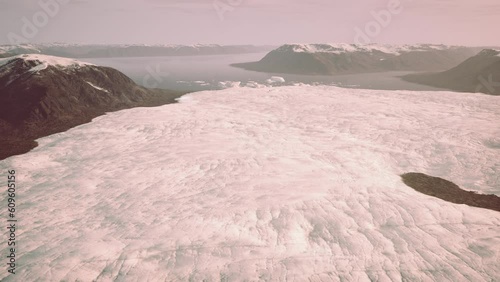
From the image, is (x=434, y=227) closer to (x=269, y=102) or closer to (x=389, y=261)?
(x=389, y=261)

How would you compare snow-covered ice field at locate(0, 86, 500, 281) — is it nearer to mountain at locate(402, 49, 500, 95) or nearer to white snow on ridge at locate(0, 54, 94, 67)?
white snow on ridge at locate(0, 54, 94, 67)

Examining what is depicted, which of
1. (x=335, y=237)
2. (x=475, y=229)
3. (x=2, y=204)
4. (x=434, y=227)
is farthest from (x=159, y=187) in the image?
(x=475, y=229)

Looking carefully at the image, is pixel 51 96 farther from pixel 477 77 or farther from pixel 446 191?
pixel 477 77

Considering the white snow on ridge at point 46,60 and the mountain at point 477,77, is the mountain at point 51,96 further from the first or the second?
the mountain at point 477,77

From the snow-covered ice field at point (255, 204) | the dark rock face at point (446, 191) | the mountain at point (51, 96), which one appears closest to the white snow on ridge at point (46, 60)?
the mountain at point (51, 96)

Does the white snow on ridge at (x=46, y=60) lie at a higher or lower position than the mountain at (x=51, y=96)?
higher

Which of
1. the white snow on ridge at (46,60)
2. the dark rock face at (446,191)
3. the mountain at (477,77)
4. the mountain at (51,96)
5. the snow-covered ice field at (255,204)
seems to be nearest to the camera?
the snow-covered ice field at (255,204)

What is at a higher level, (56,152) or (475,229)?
(475,229)
